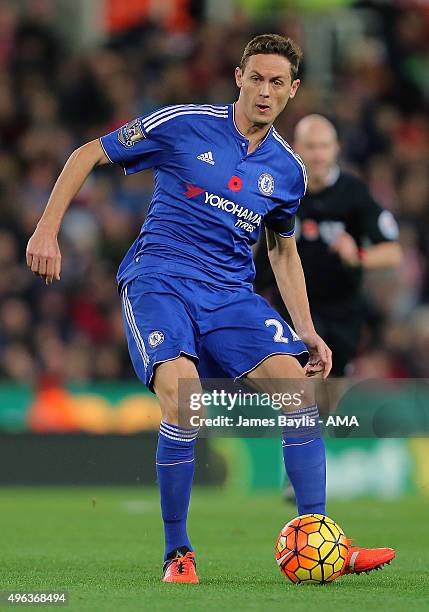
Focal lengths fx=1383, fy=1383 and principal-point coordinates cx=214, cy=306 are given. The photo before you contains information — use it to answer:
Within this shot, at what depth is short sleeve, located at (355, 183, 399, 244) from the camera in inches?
352

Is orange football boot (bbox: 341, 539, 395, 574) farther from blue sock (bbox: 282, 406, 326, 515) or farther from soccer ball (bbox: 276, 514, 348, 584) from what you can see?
blue sock (bbox: 282, 406, 326, 515)

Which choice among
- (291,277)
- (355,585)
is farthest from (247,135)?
(355,585)

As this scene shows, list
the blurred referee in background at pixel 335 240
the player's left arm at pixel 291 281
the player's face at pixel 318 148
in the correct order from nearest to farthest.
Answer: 1. the player's left arm at pixel 291 281
2. the player's face at pixel 318 148
3. the blurred referee in background at pixel 335 240

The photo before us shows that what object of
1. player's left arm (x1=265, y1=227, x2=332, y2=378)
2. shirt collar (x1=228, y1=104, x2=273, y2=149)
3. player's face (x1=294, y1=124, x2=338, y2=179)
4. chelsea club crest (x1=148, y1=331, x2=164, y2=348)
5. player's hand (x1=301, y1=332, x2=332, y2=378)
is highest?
player's face (x1=294, y1=124, x2=338, y2=179)

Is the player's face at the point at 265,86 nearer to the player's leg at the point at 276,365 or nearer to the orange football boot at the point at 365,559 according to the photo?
the player's leg at the point at 276,365

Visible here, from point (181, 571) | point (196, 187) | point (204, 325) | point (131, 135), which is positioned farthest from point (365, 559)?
point (131, 135)

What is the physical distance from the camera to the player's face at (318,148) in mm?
8633

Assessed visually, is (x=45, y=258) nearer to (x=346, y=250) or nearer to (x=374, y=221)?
(x=346, y=250)

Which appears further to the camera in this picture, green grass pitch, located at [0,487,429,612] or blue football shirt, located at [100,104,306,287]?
blue football shirt, located at [100,104,306,287]

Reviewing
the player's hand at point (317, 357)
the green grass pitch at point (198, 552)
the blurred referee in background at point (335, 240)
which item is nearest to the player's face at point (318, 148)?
the blurred referee in background at point (335, 240)

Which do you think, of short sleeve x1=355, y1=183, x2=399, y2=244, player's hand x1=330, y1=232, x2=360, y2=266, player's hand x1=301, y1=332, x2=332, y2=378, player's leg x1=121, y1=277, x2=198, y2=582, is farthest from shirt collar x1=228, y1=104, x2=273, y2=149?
short sleeve x1=355, y1=183, x2=399, y2=244

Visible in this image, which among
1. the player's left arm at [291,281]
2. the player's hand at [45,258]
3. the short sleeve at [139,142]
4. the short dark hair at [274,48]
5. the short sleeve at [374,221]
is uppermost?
the short sleeve at [374,221]

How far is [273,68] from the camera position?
18.8 ft

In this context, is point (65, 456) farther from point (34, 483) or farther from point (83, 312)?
point (83, 312)
